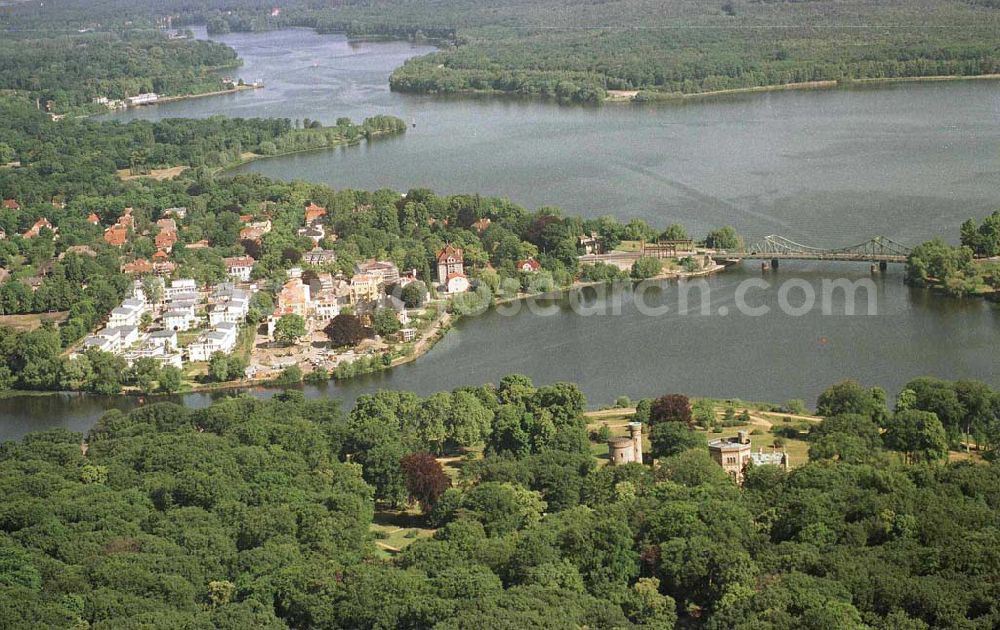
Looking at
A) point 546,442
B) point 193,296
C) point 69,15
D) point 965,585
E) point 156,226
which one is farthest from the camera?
point 69,15

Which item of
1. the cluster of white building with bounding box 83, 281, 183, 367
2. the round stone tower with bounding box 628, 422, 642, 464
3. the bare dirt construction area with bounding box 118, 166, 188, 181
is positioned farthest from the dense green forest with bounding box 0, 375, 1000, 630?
the bare dirt construction area with bounding box 118, 166, 188, 181

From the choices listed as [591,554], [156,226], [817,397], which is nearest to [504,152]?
[156,226]

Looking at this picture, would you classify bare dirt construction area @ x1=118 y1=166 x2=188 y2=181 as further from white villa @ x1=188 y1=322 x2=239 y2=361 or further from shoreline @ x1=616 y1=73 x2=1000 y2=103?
white villa @ x1=188 y1=322 x2=239 y2=361

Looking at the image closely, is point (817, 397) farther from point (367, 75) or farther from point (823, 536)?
point (367, 75)

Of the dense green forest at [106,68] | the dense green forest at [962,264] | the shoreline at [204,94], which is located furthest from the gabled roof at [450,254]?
the shoreline at [204,94]

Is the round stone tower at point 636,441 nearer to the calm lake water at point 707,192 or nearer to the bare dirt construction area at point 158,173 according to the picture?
the calm lake water at point 707,192

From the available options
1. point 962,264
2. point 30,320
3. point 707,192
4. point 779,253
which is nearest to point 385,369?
point 30,320

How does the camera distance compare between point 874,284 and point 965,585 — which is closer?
point 965,585

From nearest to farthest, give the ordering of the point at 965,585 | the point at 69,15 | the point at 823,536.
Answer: the point at 965,585 < the point at 823,536 < the point at 69,15
